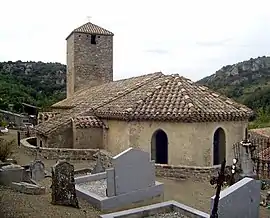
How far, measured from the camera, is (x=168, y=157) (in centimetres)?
1703

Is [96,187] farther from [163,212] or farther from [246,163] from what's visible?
[246,163]

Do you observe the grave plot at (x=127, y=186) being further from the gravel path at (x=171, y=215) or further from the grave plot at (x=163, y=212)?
the gravel path at (x=171, y=215)

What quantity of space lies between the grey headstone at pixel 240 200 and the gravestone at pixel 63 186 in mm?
4166

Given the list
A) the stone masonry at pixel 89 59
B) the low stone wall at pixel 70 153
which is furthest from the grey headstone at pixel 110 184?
the stone masonry at pixel 89 59

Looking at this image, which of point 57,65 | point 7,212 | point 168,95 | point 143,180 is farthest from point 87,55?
point 57,65

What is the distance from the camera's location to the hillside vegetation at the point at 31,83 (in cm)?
5353

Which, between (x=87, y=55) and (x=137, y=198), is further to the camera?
(x=87, y=55)

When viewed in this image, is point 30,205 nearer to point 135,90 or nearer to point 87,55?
point 135,90

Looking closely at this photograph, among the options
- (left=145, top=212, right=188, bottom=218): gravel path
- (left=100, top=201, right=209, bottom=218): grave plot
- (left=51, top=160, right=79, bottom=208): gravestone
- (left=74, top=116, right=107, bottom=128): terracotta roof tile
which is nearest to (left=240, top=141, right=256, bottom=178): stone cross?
(left=100, top=201, right=209, bottom=218): grave plot

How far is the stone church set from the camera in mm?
16469

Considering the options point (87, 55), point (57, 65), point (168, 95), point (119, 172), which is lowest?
point (119, 172)

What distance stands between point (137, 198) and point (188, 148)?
17.2ft

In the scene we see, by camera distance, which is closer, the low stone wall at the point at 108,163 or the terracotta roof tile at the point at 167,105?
the low stone wall at the point at 108,163

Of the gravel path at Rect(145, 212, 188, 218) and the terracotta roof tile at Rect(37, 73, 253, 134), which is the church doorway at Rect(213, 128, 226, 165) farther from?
the gravel path at Rect(145, 212, 188, 218)
